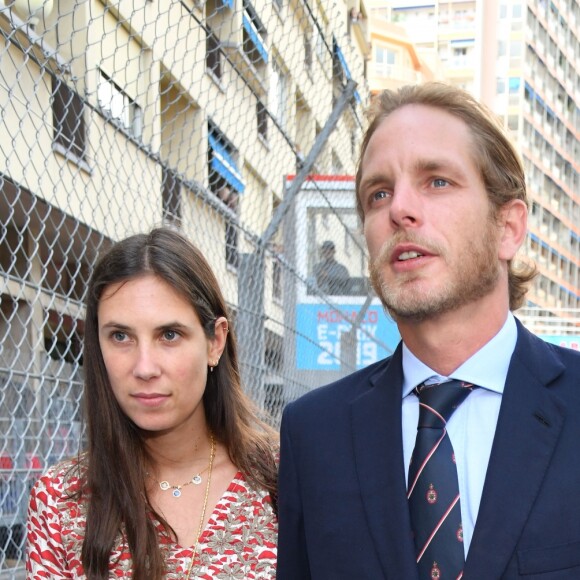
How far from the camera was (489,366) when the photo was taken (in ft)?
5.74

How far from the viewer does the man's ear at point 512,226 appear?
1843 millimetres

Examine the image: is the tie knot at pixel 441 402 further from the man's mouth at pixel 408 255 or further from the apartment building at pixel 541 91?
the apartment building at pixel 541 91

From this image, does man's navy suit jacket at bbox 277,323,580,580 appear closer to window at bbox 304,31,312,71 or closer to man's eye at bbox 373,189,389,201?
man's eye at bbox 373,189,389,201

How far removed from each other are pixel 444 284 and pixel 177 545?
35.5 inches

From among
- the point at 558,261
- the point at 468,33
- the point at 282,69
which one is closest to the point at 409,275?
the point at 282,69

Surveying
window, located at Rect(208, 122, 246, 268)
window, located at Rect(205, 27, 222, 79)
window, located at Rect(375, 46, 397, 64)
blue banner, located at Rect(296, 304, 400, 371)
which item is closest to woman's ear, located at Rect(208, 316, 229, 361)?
window, located at Rect(205, 27, 222, 79)

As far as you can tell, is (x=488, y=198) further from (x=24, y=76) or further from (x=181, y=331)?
(x=24, y=76)

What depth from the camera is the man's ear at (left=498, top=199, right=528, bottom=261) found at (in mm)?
1843

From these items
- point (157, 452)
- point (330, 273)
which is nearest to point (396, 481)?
point (157, 452)

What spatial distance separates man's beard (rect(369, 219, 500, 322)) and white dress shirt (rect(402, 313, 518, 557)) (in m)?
0.10

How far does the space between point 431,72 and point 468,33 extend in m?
11.9

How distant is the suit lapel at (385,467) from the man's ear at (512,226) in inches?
11.5

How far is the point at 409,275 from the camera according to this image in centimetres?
173

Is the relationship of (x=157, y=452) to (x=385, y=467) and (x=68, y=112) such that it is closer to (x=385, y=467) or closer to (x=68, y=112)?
(x=385, y=467)
